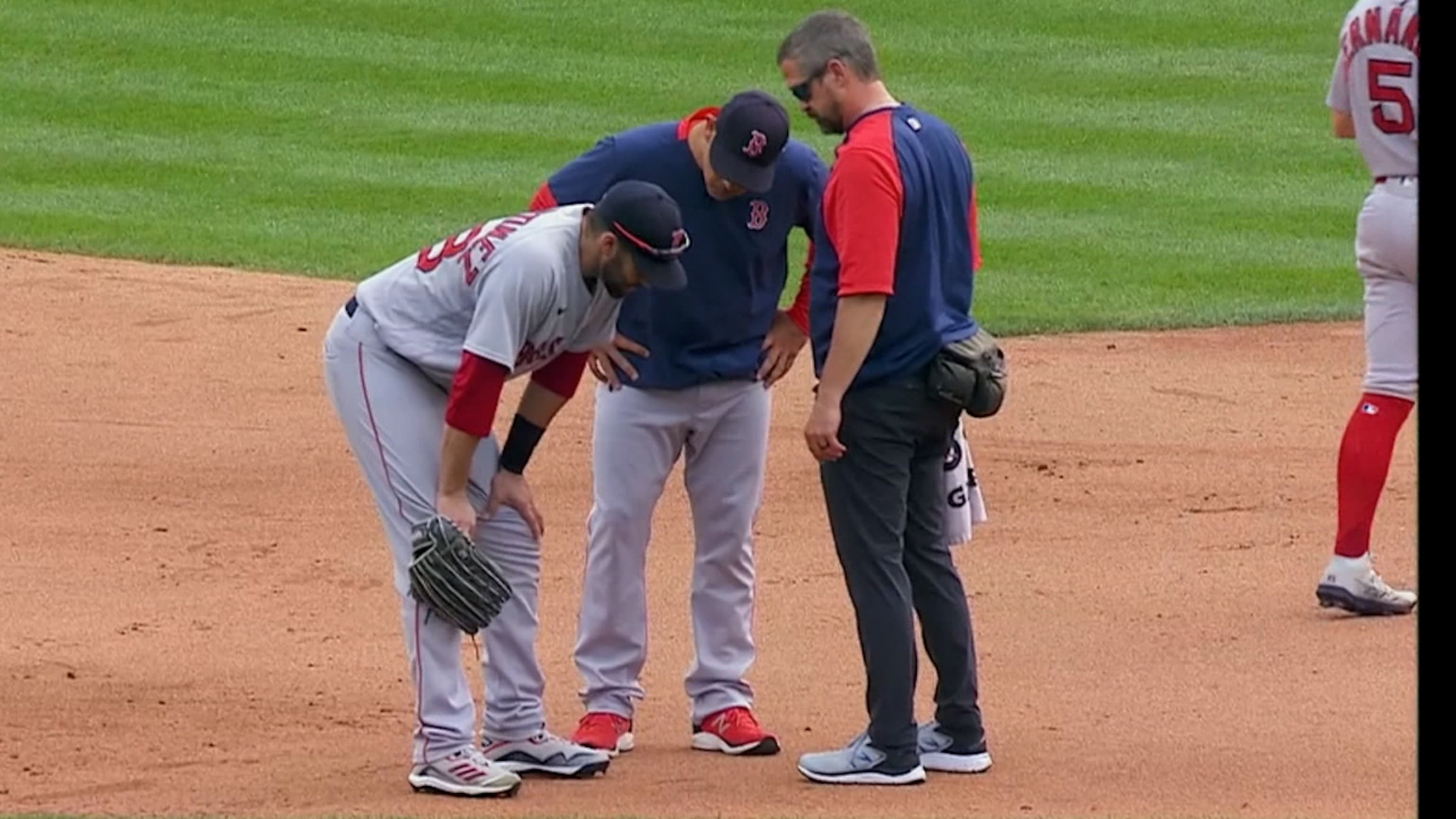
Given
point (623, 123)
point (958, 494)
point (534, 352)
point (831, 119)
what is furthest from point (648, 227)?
point (623, 123)

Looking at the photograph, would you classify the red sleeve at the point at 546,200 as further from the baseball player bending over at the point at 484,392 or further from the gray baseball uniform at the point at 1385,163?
the gray baseball uniform at the point at 1385,163

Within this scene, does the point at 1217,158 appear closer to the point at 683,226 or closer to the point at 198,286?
the point at 198,286

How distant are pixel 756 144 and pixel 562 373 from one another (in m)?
0.71

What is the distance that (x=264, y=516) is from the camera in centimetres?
866

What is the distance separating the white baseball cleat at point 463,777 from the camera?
17.9 ft

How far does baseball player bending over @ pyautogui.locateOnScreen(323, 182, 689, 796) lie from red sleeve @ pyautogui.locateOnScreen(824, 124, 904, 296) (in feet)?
1.21

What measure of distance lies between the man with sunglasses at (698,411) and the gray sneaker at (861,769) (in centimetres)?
37

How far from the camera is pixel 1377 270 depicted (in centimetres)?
680

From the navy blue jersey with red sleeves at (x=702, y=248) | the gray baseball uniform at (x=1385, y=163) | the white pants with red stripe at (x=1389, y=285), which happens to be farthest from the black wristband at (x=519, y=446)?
the white pants with red stripe at (x=1389, y=285)

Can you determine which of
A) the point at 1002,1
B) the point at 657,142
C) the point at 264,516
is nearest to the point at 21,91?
the point at 1002,1

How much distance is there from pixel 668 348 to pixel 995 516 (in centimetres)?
304

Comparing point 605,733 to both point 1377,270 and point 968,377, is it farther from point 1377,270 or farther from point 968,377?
point 1377,270

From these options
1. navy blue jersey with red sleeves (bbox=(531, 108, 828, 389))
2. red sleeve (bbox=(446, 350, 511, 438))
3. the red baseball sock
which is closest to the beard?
navy blue jersey with red sleeves (bbox=(531, 108, 828, 389))

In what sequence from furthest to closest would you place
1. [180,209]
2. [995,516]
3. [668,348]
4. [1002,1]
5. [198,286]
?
[1002,1], [180,209], [198,286], [995,516], [668,348]
